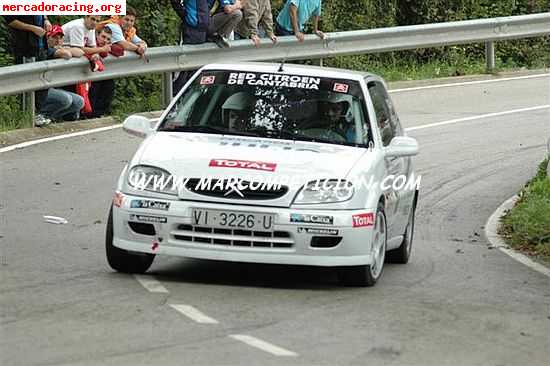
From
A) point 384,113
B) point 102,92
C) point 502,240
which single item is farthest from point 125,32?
point 384,113

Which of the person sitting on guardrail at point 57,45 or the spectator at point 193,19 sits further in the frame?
the spectator at point 193,19

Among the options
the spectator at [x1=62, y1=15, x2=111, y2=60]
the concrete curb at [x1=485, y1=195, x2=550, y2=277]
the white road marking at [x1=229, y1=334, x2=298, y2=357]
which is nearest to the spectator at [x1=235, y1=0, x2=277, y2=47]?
the spectator at [x1=62, y1=15, x2=111, y2=60]

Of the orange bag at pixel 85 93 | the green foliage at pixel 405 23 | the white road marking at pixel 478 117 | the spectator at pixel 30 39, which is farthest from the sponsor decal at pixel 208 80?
the green foliage at pixel 405 23

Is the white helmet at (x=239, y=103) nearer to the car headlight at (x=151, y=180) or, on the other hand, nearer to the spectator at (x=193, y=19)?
the car headlight at (x=151, y=180)

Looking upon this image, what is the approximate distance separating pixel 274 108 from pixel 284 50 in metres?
11.3

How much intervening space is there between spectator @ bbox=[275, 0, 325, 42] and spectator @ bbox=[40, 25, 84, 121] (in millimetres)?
4466

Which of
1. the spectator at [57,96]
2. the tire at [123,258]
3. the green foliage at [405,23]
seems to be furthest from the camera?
the green foliage at [405,23]

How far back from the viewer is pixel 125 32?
20484 mm

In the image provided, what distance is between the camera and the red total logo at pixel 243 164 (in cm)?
1072

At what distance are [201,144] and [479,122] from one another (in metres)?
11.2

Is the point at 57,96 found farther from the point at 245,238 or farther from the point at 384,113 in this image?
the point at 245,238

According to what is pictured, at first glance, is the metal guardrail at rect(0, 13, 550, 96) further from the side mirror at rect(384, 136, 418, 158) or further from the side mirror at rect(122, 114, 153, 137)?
the side mirror at rect(384, 136, 418, 158)

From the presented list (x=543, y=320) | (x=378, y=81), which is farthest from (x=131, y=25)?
(x=543, y=320)

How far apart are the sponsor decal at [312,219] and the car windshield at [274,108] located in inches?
42.3
